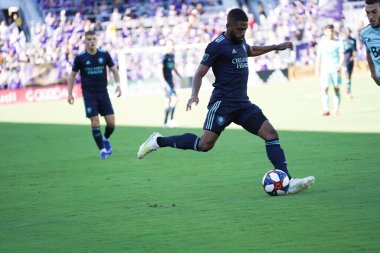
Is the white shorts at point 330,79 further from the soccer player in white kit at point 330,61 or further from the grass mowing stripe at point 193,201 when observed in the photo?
the grass mowing stripe at point 193,201

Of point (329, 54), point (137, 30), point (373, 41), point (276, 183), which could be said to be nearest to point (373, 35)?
point (373, 41)

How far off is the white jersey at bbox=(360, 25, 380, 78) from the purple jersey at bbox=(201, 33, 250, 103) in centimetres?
143

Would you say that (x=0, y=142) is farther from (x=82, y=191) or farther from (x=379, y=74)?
(x=379, y=74)

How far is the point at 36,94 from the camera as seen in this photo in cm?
3631

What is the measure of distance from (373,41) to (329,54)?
35.6 feet

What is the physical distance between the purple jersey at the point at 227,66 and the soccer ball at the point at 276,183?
1037 millimetres

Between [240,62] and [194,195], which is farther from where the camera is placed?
[194,195]

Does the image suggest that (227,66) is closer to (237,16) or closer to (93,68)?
(237,16)

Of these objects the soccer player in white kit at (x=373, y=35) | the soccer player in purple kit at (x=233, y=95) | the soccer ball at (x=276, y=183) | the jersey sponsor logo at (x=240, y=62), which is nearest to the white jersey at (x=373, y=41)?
the soccer player in white kit at (x=373, y=35)

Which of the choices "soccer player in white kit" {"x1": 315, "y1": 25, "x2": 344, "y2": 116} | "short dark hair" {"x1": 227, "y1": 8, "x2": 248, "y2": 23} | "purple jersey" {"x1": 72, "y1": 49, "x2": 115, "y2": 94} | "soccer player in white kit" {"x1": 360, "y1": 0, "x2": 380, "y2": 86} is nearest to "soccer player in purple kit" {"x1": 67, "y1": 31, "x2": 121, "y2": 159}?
"purple jersey" {"x1": 72, "y1": 49, "x2": 115, "y2": 94}

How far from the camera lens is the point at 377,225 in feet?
24.7

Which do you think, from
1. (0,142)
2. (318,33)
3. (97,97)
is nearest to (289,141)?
(97,97)

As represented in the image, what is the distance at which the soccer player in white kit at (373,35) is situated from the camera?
945 centimetres

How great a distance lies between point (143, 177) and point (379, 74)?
4.02m
